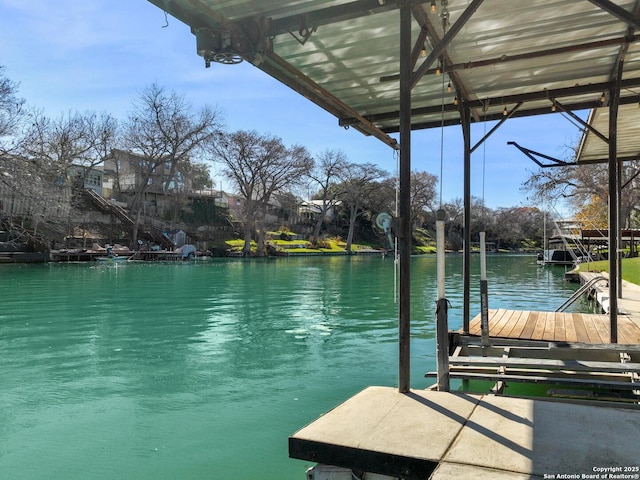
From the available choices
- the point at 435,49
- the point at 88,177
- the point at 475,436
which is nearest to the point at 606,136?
the point at 435,49

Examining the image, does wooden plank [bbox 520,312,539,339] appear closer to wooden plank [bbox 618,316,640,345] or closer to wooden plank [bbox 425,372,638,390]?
wooden plank [bbox 618,316,640,345]

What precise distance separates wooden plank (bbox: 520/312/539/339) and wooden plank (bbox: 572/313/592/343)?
524mm

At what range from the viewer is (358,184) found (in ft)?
226

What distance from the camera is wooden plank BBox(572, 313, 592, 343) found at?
20.1ft

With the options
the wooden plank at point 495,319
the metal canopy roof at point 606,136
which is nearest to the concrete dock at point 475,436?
the wooden plank at point 495,319

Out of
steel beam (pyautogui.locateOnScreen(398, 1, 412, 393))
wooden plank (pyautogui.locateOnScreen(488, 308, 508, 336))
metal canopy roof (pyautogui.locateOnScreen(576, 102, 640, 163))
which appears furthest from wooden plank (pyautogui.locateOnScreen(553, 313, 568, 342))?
steel beam (pyautogui.locateOnScreen(398, 1, 412, 393))

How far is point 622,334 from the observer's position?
21.1 ft

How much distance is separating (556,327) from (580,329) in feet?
0.96

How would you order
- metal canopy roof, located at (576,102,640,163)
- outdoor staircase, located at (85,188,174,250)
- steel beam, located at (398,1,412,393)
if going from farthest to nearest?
1. outdoor staircase, located at (85,188,174,250)
2. metal canopy roof, located at (576,102,640,163)
3. steel beam, located at (398,1,412,393)

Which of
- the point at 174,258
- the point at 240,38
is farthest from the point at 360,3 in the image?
the point at 174,258

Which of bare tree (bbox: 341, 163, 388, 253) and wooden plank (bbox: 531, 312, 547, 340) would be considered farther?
bare tree (bbox: 341, 163, 388, 253)

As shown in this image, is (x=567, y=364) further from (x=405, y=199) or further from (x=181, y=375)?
(x=181, y=375)

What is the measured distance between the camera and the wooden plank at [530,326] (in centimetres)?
625

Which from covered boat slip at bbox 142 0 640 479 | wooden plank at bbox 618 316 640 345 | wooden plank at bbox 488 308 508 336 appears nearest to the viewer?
covered boat slip at bbox 142 0 640 479
